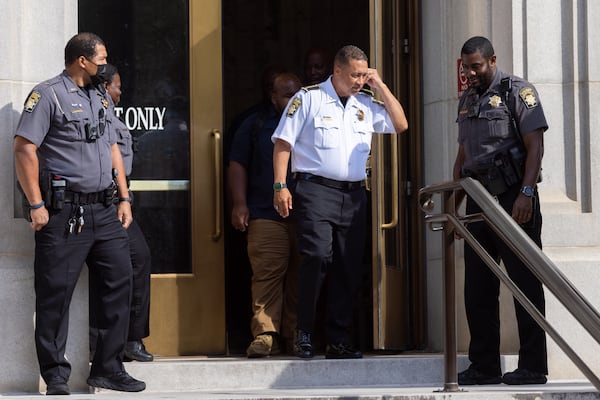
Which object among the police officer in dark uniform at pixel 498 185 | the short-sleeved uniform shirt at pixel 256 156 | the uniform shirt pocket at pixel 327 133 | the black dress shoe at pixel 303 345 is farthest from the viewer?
the short-sleeved uniform shirt at pixel 256 156

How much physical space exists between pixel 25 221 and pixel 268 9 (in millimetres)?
4696

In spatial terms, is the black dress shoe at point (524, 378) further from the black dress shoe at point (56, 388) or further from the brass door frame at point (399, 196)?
the black dress shoe at point (56, 388)

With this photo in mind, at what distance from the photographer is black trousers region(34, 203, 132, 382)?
7.31 meters

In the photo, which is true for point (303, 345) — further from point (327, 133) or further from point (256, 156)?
point (256, 156)

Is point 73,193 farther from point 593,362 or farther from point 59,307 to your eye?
point 593,362

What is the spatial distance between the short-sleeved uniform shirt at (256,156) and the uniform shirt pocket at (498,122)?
5.58 feet

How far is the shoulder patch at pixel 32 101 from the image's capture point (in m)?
7.30

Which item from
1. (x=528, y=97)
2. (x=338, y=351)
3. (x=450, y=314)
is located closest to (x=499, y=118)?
(x=528, y=97)

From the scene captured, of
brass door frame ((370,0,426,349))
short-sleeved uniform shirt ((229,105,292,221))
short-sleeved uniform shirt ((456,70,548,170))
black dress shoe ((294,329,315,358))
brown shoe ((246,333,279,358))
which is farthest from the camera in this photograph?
short-sleeved uniform shirt ((229,105,292,221))

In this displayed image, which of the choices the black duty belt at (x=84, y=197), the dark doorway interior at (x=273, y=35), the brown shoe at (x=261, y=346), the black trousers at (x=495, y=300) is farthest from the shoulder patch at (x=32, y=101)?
the dark doorway interior at (x=273, y=35)

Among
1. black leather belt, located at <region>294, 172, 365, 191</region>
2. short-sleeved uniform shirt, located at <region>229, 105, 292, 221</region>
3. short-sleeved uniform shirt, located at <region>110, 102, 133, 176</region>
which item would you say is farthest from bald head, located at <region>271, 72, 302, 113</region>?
short-sleeved uniform shirt, located at <region>110, 102, 133, 176</region>

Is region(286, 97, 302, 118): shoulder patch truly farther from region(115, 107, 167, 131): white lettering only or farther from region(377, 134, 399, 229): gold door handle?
region(115, 107, 167, 131): white lettering only

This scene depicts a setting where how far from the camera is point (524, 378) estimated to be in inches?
299

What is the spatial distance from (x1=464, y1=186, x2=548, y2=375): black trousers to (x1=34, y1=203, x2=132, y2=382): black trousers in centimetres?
198
